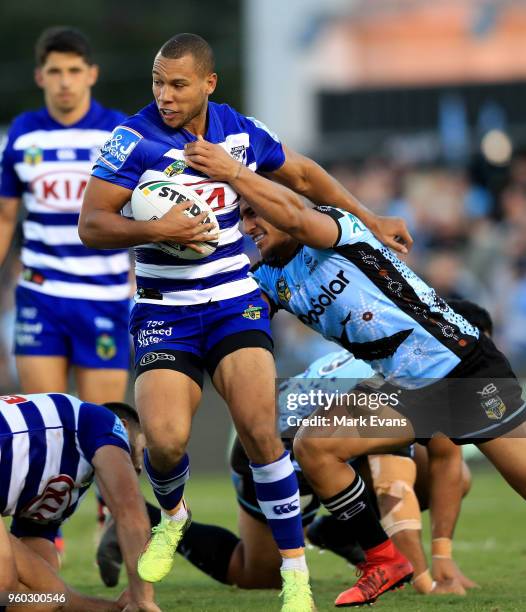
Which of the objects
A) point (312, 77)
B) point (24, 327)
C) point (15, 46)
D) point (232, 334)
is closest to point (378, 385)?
point (232, 334)

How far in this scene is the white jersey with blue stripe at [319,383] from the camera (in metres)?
7.58

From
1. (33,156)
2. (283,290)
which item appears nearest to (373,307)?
(283,290)

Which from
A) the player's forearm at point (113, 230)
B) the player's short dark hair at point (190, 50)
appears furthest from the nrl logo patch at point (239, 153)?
the player's forearm at point (113, 230)

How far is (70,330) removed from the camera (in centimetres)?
863

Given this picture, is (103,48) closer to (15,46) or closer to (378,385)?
(15,46)

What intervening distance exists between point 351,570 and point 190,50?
3.48 meters

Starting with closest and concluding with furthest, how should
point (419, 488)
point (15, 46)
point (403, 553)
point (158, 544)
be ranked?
point (158, 544)
point (403, 553)
point (419, 488)
point (15, 46)

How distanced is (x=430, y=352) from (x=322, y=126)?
44.1 feet

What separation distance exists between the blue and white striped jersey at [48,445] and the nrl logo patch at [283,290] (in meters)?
1.03

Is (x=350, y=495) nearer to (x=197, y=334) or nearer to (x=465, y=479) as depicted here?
(x=197, y=334)

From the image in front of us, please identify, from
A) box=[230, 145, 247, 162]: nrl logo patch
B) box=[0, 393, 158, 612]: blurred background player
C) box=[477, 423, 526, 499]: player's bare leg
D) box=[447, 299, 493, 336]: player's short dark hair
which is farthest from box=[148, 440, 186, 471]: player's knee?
box=[447, 299, 493, 336]: player's short dark hair

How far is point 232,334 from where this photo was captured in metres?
6.43

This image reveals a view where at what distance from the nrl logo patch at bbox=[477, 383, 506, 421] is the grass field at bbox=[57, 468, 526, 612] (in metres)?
0.87

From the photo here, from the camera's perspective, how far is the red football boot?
6605 mm
